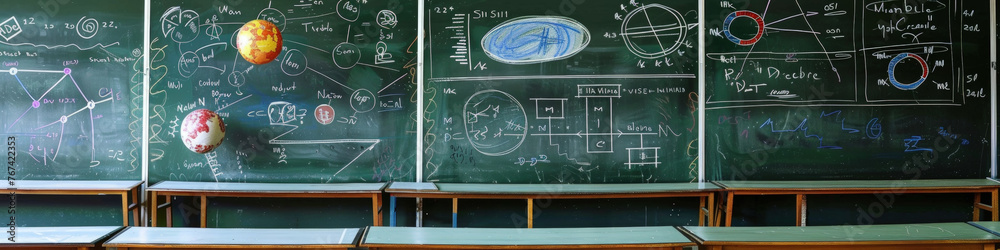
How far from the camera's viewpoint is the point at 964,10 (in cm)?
399

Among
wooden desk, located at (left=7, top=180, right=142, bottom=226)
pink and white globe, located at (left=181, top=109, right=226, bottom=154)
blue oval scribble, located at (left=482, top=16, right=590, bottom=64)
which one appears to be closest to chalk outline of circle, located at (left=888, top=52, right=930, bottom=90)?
blue oval scribble, located at (left=482, top=16, right=590, bottom=64)

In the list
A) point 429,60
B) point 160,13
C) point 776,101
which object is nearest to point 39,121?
point 160,13

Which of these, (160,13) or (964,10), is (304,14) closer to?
(160,13)

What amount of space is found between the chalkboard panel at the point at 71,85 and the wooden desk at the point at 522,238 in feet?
8.24

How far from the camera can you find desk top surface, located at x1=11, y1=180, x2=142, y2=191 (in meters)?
3.51

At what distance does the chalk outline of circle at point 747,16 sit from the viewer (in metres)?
3.94

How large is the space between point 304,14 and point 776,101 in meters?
3.46

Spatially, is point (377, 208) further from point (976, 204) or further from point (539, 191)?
point (976, 204)

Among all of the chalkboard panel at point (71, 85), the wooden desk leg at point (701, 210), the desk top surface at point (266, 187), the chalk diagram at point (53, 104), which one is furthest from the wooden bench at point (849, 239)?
the chalk diagram at point (53, 104)

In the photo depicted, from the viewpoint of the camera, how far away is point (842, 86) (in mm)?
3967

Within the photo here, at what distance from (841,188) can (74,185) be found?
16.6ft

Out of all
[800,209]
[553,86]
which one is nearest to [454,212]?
[553,86]

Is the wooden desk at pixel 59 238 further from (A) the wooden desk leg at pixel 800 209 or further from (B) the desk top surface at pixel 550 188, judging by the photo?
(A) the wooden desk leg at pixel 800 209

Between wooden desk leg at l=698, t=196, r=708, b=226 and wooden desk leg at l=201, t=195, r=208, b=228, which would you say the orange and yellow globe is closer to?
wooden desk leg at l=201, t=195, r=208, b=228
